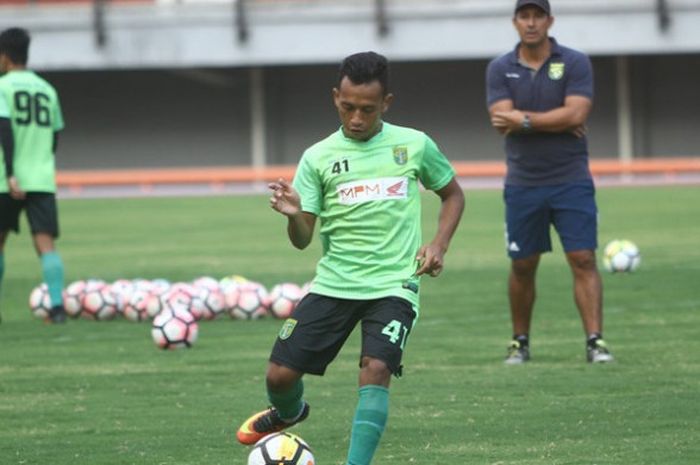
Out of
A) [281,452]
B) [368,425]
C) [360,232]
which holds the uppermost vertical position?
[360,232]

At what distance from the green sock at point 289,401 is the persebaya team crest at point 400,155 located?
109 cm

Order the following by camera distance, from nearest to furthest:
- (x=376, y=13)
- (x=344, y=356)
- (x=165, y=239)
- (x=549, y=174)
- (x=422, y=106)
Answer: (x=549, y=174)
(x=344, y=356)
(x=165, y=239)
(x=376, y=13)
(x=422, y=106)

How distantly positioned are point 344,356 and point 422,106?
3330 cm

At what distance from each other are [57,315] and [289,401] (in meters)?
6.99

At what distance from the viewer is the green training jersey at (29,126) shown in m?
14.2

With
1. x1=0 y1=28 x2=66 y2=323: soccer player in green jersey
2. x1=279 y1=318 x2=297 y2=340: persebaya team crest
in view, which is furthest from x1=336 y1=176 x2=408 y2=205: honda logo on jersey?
x1=0 y1=28 x2=66 y2=323: soccer player in green jersey

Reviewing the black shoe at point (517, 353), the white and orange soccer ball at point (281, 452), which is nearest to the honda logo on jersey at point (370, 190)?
the white and orange soccer ball at point (281, 452)

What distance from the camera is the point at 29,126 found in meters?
14.3

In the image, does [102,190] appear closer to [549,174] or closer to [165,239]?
[165,239]

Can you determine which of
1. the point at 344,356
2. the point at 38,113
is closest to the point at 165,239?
the point at 38,113

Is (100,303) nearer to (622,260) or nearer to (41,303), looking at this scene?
(41,303)

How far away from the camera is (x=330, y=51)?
4141cm

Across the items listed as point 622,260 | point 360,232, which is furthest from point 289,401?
point 622,260

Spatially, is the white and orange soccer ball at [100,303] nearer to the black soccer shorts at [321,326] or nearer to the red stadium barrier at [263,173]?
the black soccer shorts at [321,326]
